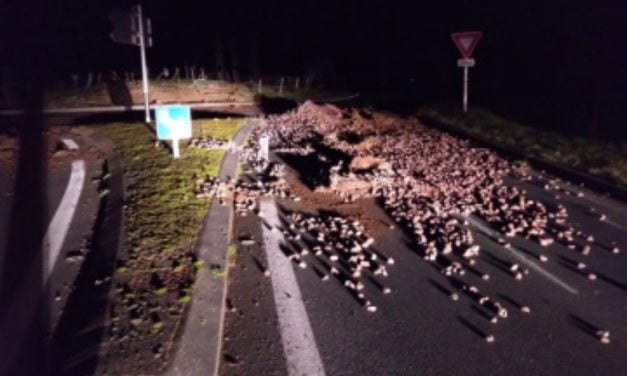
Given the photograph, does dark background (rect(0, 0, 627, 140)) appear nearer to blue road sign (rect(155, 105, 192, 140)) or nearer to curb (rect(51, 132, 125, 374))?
blue road sign (rect(155, 105, 192, 140))

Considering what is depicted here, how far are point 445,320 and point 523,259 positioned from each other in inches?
75.5

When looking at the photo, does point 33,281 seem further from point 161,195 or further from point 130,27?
point 130,27

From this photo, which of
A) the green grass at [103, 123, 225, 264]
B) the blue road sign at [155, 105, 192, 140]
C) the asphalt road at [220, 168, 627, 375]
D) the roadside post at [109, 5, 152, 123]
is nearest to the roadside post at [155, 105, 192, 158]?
the blue road sign at [155, 105, 192, 140]

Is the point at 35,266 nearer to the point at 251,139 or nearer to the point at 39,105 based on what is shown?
the point at 251,139

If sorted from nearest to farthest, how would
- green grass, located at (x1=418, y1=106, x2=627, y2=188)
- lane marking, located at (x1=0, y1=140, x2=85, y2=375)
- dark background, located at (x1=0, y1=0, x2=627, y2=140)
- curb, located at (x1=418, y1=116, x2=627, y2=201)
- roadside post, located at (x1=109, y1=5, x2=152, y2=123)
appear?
lane marking, located at (x1=0, y1=140, x2=85, y2=375), curb, located at (x1=418, y1=116, x2=627, y2=201), green grass, located at (x1=418, y1=106, x2=627, y2=188), roadside post, located at (x1=109, y1=5, x2=152, y2=123), dark background, located at (x1=0, y1=0, x2=627, y2=140)

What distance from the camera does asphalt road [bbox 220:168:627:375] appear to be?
4207 mm

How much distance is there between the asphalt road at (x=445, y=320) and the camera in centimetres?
421

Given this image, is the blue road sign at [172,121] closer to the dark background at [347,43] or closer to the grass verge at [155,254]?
the grass verge at [155,254]

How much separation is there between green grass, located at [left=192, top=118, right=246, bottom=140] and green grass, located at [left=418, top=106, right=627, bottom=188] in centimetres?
610

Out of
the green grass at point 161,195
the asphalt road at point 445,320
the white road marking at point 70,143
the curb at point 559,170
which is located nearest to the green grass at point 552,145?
the curb at point 559,170

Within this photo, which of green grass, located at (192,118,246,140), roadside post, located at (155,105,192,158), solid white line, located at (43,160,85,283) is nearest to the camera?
solid white line, located at (43,160,85,283)

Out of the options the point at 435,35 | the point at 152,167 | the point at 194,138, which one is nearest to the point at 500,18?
the point at 435,35

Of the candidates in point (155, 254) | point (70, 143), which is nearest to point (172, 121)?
point (70, 143)

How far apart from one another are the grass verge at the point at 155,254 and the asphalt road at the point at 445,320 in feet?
1.78
